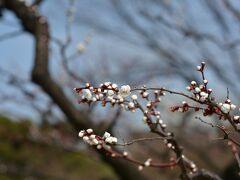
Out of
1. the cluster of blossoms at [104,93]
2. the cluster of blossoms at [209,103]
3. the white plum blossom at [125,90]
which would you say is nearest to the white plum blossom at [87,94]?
the cluster of blossoms at [104,93]

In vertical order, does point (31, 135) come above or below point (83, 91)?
above

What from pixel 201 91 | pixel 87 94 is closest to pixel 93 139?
pixel 87 94

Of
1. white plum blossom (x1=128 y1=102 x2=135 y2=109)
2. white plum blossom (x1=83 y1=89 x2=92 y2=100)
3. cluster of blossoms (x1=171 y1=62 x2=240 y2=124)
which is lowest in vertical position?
cluster of blossoms (x1=171 y1=62 x2=240 y2=124)

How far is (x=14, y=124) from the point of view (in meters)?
10.0

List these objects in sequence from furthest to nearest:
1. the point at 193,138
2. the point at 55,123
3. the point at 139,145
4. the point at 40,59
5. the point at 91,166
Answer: the point at 91,166
the point at 193,138
the point at 139,145
the point at 55,123
the point at 40,59

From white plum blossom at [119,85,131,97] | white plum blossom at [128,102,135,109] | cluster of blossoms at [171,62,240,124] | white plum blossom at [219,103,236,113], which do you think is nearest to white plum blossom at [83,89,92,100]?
white plum blossom at [119,85,131,97]

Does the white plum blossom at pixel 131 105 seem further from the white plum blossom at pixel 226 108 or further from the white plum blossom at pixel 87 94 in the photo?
the white plum blossom at pixel 226 108

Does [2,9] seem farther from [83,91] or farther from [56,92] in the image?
[83,91]

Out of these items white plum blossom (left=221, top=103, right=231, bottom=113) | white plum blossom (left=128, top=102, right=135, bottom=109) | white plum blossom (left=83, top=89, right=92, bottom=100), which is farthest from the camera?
white plum blossom (left=128, top=102, right=135, bottom=109)

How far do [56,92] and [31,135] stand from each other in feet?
18.4

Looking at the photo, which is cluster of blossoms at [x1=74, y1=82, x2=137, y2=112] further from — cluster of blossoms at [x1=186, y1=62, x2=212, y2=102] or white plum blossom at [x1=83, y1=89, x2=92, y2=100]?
cluster of blossoms at [x1=186, y1=62, x2=212, y2=102]

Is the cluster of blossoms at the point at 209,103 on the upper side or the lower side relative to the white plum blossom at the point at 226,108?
upper

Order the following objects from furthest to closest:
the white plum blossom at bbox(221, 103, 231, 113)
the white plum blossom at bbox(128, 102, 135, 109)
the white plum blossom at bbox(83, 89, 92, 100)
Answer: the white plum blossom at bbox(128, 102, 135, 109), the white plum blossom at bbox(83, 89, 92, 100), the white plum blossom at bbox(221, 103, 231, 113)

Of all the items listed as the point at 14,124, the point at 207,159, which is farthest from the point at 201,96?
the point at 14,124
